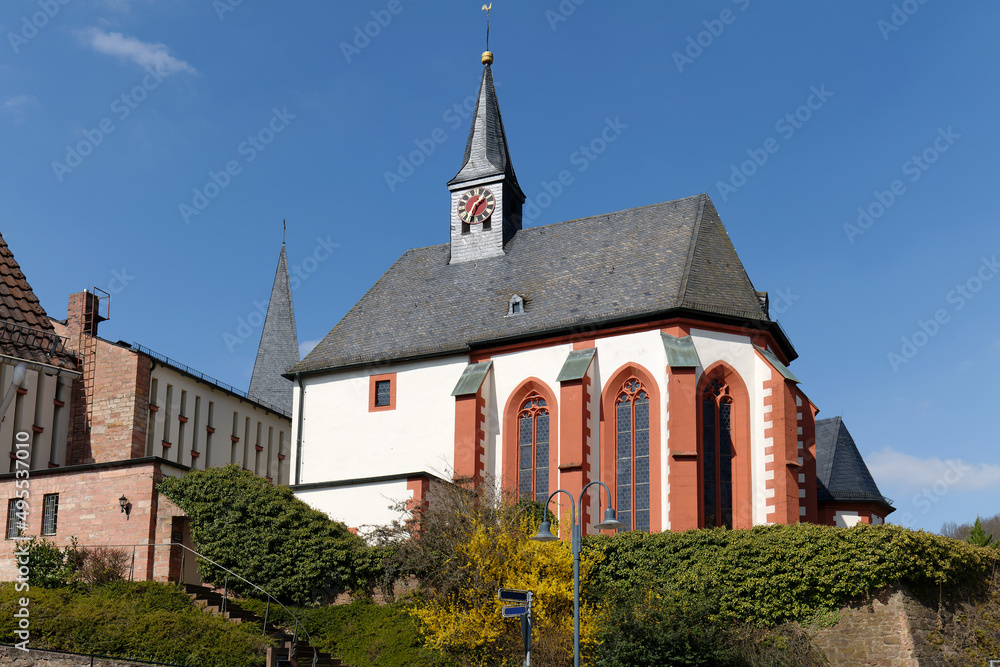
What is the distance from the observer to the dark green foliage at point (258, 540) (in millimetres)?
26953

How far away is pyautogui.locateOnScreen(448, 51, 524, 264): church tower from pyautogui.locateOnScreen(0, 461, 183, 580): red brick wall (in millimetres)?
14796

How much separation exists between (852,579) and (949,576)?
2.33 m

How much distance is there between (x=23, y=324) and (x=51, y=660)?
16.2 metres

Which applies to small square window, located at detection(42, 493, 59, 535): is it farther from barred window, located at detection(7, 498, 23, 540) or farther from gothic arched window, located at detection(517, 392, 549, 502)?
gothic arched window, located at detection(517, 392, 549, 502)

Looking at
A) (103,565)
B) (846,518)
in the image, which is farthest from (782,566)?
(103,565)

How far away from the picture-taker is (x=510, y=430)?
32375 mm

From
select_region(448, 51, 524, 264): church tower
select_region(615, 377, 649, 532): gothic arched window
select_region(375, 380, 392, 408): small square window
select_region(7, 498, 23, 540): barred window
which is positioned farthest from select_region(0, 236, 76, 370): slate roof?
select_region(615, 377, 649, 532): gothic arched window

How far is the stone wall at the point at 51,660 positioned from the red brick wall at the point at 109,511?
4.98 meters

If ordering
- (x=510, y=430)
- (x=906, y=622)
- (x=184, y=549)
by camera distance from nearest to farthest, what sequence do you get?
(x=906, y=622), (x=184, y=549), (x=510, y=430)

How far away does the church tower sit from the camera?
3816cm

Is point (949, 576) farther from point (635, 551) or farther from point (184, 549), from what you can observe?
point (184, 549)

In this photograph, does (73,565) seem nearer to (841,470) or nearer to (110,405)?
(110,405)

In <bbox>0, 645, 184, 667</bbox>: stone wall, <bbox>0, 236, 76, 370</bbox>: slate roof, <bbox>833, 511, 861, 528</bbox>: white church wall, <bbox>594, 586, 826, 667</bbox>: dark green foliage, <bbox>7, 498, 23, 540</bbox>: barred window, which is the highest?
<bbox>0, 236, 76, 370</bbox>: slate roof

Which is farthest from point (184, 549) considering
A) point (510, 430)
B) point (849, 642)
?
point (849, 642)
